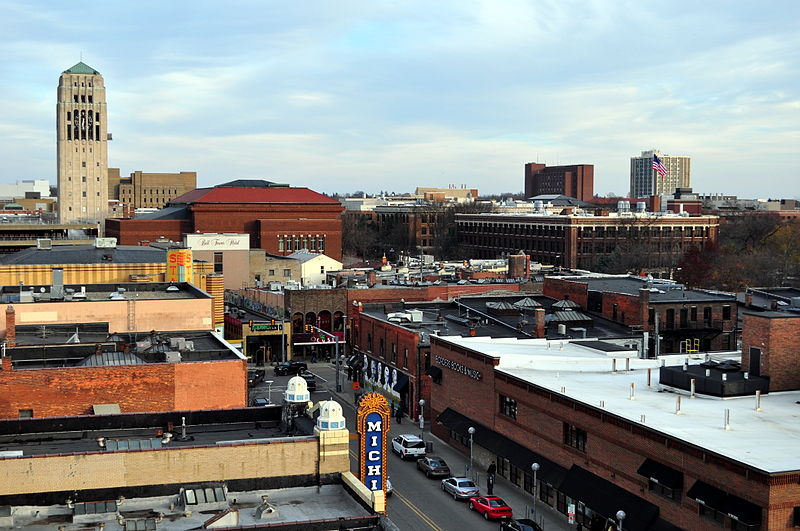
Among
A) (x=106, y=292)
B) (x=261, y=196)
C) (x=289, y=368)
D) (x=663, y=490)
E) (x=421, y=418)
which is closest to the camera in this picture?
(x=663, y=490)

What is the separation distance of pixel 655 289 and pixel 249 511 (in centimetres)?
5248

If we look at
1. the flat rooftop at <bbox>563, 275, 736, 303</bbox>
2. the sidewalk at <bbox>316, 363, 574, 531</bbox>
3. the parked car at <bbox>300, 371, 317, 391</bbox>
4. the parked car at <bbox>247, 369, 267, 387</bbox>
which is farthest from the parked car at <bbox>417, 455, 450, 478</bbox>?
the parked car at <bbox>247, 369, 267, 387</bbox>

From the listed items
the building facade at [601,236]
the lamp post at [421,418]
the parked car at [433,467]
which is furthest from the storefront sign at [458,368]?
the building facade at [601,236]

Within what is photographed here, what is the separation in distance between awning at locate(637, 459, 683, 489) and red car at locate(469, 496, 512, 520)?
8.28 meters

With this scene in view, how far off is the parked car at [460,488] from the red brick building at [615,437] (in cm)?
232

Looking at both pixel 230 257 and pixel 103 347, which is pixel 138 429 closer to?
pixel 103 347

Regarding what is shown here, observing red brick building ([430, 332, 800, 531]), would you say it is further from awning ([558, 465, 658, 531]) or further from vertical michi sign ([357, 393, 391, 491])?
vertical michi sign ([357, 393, 391, 491])

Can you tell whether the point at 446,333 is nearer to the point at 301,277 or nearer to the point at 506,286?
the point at 506,286

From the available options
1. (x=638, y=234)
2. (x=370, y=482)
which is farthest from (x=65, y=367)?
(x=638, y=234)

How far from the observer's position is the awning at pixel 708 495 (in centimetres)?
3338

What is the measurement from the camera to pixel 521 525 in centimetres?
4069

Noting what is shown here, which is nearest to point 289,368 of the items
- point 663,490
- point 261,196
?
point 663,490

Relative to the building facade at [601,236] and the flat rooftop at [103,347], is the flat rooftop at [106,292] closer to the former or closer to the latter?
the flat rooftop at [103,347]

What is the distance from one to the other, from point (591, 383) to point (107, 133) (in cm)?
12811
